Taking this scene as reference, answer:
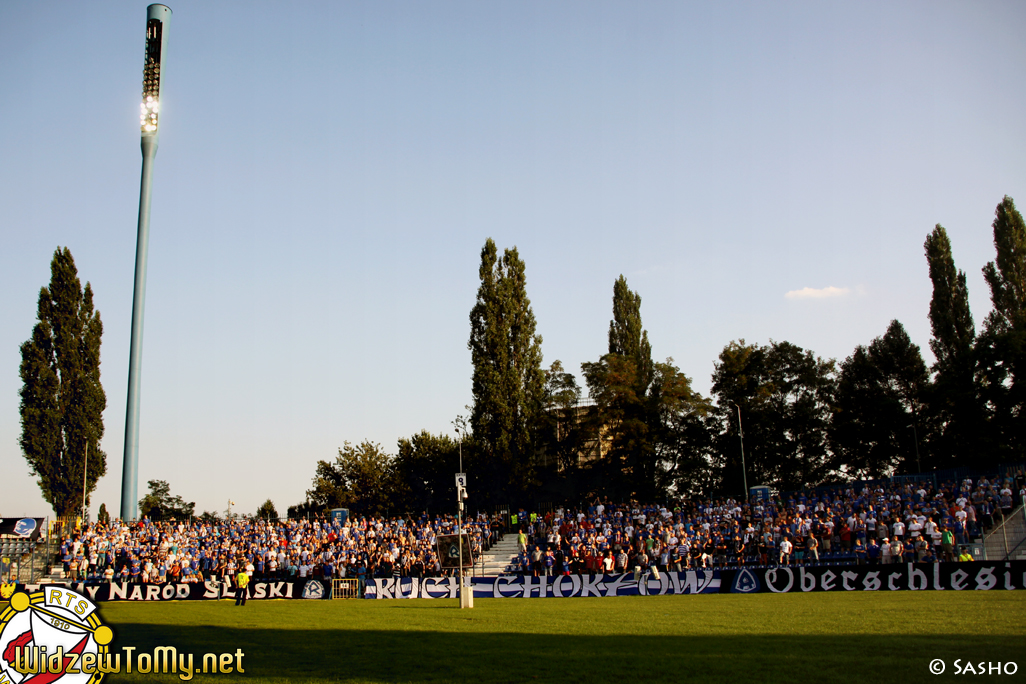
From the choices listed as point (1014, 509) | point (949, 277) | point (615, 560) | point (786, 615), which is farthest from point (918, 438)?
point (786, 615)

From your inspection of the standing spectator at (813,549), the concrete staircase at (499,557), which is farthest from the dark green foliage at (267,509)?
the standing spectator at (813,549)

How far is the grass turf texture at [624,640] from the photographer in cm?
1066

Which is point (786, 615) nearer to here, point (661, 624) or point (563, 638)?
point (661, 624)

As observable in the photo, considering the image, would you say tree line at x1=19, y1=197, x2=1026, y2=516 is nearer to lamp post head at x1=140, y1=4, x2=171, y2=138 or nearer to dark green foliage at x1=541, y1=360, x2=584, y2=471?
dark green foliage at x1=541, y1=360, x2=584, y2=471

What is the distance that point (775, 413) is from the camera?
53469 mm

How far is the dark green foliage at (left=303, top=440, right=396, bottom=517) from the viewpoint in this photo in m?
62.8

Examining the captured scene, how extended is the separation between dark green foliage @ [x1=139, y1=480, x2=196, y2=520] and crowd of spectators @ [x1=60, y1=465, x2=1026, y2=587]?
150 ft

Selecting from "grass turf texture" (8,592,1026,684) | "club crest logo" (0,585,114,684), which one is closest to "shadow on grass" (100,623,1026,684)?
"grass turf texture" (8,592,1026,684)

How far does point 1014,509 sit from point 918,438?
24.8m

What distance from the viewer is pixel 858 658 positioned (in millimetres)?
11078

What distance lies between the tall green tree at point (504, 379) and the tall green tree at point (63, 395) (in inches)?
1233

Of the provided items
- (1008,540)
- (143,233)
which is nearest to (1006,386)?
(1008,540)

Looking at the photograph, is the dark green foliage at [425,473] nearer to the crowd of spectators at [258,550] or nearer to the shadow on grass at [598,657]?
the crowd of spectators at [258,550]

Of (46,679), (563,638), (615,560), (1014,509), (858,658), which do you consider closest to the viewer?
(46,679)
